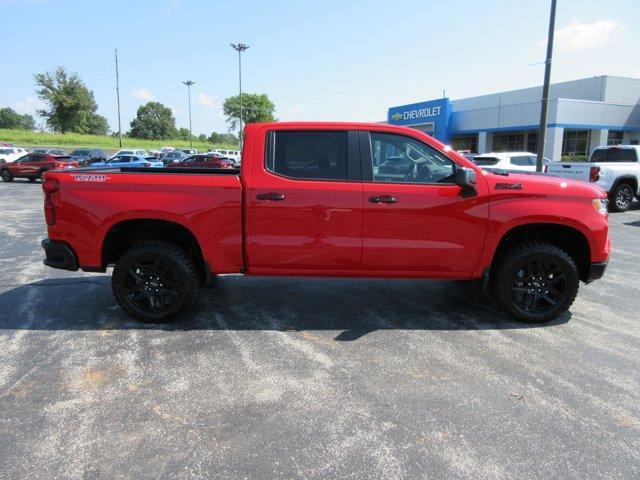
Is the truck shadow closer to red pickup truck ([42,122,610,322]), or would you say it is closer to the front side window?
red pickup truck ([42,122,610,322])

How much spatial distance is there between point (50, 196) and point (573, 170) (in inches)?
514

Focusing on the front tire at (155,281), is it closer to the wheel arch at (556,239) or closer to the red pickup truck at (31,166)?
the wheel arch at (556,239)

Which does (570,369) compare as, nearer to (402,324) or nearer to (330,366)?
(402,324)

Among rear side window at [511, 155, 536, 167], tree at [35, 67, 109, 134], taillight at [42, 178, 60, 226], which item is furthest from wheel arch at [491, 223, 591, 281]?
tree at [35, 67, 109, 134]

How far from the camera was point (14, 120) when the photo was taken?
416 feet

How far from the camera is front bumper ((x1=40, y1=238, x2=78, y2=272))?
463 centimetres

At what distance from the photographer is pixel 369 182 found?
14.6 ft

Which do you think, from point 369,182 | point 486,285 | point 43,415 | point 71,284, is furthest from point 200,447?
point 71,284

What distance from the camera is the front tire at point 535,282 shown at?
4.61 meters

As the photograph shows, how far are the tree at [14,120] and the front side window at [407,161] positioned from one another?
14257 centimetres

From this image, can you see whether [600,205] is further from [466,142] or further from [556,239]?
[466,142]

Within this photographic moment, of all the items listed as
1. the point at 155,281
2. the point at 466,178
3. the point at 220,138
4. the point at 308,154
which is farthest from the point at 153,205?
the point at 220,138

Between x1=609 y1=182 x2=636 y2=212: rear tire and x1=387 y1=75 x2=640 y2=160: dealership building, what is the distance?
1910cm

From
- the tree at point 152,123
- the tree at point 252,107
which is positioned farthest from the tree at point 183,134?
the tree at point 252,107
